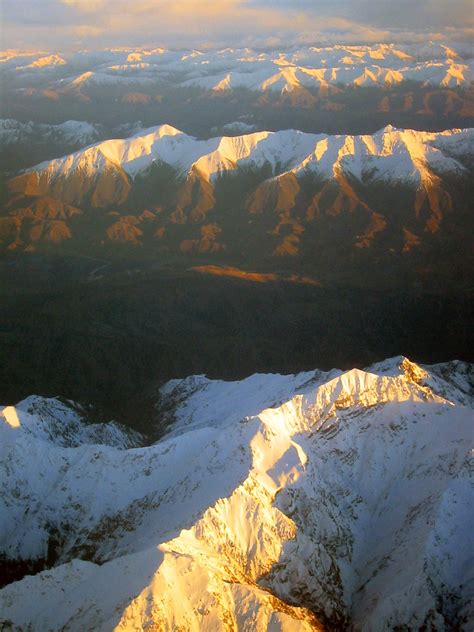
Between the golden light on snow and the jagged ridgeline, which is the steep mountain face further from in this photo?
the jagged ridgeline

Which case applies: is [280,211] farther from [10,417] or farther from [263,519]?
[263,519]

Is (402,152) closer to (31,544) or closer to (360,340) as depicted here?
(360,340)

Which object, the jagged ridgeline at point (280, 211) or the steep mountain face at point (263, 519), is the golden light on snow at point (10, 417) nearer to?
the steep mountain face at point (263, 519)

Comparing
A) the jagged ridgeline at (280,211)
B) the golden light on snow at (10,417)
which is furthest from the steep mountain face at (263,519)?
the jagged ridgeline at (280,211)

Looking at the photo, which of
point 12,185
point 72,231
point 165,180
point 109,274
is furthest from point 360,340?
point 12,185

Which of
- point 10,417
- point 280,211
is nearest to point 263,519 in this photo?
point 10,417
